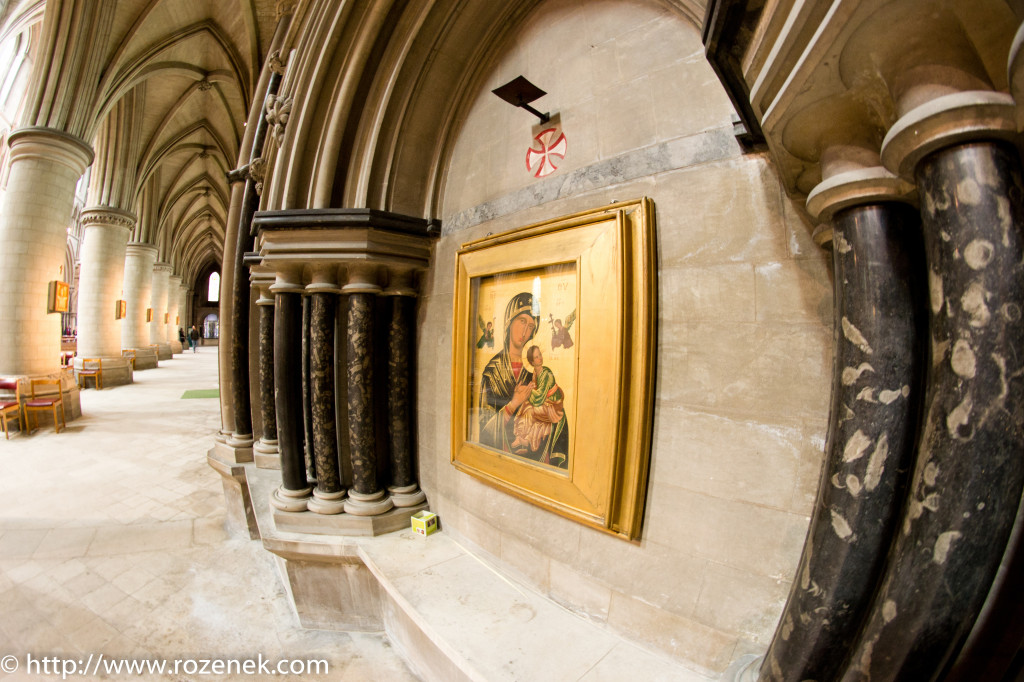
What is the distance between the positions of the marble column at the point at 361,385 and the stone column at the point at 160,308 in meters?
19.4

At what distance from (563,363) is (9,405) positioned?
347 inches

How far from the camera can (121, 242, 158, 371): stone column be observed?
13484 mm

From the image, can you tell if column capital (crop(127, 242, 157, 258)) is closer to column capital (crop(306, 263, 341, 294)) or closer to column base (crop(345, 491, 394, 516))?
column capital (crop(306, 263, 341, 294))

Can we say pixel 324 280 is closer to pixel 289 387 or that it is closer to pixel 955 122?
pixel 289 387

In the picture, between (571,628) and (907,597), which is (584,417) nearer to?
(571,628)

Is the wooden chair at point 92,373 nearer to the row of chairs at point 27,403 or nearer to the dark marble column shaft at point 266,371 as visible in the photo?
the row of chairs at point 27,403

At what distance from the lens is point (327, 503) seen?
96.4 inches

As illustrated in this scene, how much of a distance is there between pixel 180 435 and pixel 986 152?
8.11 metres

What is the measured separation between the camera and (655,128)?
1580 mm

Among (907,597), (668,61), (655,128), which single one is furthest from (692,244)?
(907,597)

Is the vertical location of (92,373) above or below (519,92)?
below

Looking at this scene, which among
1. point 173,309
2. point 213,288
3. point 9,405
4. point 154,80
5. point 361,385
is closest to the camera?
point 361,385

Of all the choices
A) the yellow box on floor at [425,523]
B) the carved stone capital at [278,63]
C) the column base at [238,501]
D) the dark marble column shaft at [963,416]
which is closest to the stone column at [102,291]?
the column base at [238,501]

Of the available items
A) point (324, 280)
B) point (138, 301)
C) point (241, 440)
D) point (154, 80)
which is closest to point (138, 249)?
point (138, 301)
